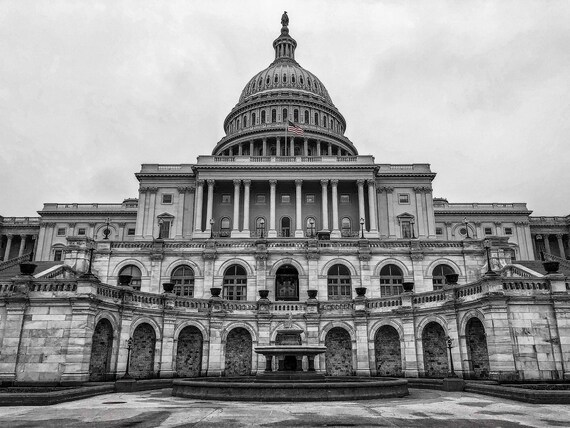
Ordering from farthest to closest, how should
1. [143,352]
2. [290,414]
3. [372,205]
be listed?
1. [372,205]
2. [143,352]
3. [290,414]

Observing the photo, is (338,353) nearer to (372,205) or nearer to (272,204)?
(272,204)

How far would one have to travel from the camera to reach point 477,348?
32250mm

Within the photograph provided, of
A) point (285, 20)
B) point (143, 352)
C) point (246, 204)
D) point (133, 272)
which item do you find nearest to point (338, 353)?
point (143, 352)

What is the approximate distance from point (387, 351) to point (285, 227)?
4273cm

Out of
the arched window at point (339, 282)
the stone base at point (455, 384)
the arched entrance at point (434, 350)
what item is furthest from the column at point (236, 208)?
the stone base at point (455, 384)

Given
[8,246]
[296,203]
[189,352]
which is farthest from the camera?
[8,246]

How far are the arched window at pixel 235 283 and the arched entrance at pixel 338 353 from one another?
11.7 meters

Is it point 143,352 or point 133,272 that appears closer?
point 143,352

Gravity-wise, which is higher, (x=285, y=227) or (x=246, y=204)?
(x=246, y=204)

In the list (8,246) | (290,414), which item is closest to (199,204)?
(8,246)

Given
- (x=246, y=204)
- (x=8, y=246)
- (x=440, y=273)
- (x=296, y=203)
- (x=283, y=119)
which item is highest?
(x=283, y=119)

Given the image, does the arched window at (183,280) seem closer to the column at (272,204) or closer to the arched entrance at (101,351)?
the arched entrance at (101,351)

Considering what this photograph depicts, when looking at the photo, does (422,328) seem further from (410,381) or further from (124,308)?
(124,308)

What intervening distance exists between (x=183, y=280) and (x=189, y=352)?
38.3 feet
